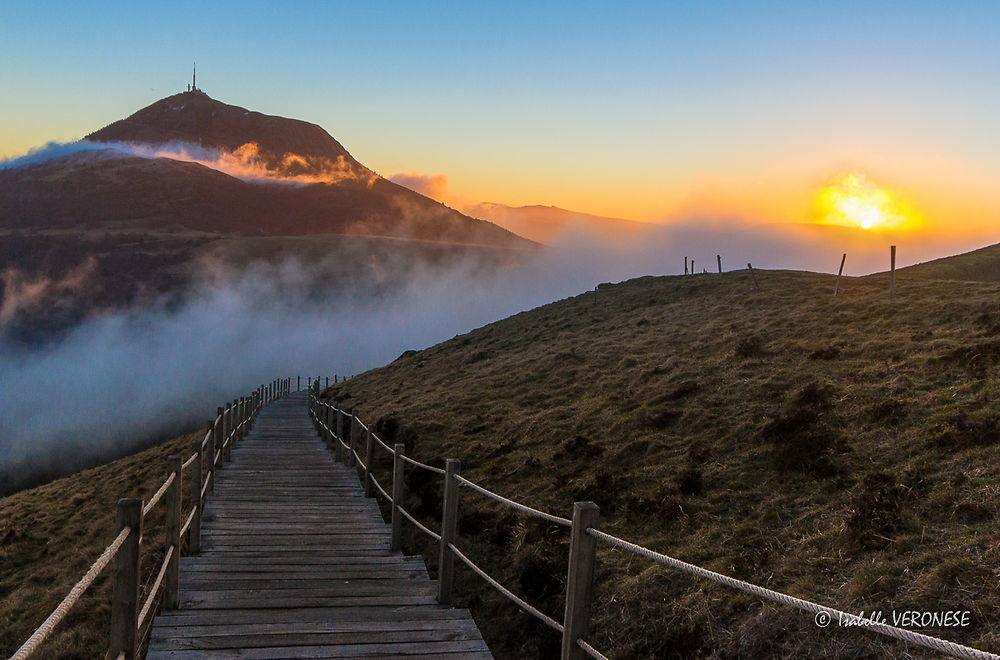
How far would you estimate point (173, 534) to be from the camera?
22.5 ft

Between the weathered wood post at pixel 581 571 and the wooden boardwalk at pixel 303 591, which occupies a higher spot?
the weathered wood post at pixel 581 571

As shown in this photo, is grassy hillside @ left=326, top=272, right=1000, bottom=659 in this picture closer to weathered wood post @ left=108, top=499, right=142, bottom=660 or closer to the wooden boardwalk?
the wooden boardwalk

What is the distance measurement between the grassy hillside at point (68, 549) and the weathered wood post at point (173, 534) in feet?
1.73

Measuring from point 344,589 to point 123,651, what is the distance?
318 cm

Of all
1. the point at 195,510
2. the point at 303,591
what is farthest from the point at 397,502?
the point at 195,510

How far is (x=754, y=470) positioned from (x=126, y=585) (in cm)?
962

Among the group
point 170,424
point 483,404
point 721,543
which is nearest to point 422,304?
point 170,424

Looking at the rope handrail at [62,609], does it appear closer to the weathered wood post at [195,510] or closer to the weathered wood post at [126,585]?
the weathered wood post at [126,585]

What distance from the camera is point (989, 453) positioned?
9695mm

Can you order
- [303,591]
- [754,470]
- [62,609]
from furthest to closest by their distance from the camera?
1. [754,470]
2. [303,591]
3. [62,609]

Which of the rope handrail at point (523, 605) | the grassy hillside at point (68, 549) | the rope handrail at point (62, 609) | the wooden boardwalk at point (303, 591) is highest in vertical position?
the rope handrail at point (62, 609)

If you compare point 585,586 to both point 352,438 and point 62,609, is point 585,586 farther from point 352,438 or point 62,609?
point 352,438

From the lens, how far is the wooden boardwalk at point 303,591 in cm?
575

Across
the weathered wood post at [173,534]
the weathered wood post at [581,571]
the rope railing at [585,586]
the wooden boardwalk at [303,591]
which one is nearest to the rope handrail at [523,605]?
the rope railing at [585,586]
